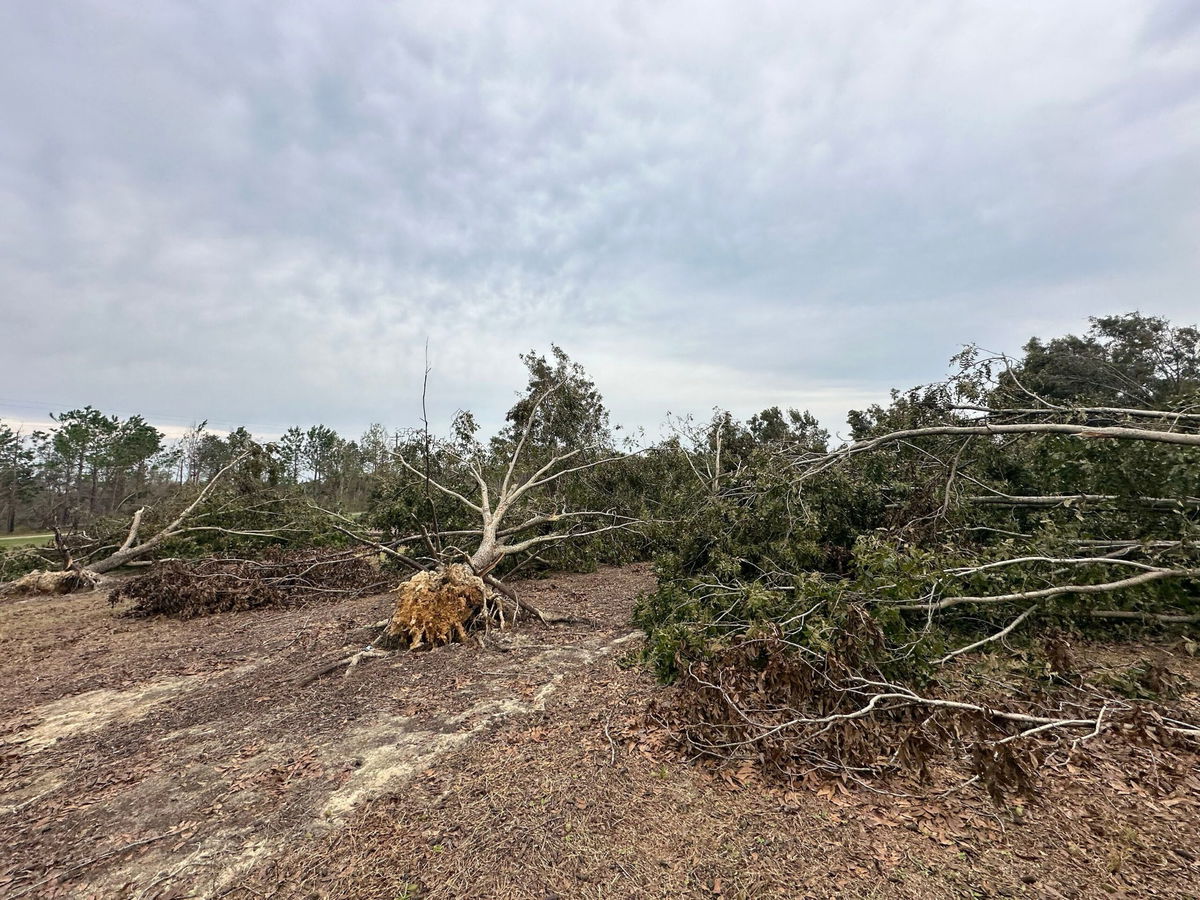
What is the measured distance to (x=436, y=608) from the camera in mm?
5105

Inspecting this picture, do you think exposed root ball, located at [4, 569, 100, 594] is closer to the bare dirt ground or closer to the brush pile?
the brush pile

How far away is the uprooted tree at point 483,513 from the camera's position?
5.21m

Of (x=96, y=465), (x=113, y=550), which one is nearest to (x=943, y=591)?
(x=113, y=550)

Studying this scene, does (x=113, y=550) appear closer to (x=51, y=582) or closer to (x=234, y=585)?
(x=51, y=582)

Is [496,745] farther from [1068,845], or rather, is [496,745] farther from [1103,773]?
[1103,773]

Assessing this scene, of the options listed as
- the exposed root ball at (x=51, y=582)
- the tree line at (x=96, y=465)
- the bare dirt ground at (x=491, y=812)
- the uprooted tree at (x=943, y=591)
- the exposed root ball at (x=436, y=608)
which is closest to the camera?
the bare dirt ground at (x=491, y=812)

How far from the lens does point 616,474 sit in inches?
448

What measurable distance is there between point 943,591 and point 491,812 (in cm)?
370

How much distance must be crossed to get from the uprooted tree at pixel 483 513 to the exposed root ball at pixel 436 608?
0.01 metres

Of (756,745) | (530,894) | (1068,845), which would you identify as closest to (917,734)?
(1068,845)

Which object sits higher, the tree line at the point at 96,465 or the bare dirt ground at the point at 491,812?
the tree line at the point at 96,465

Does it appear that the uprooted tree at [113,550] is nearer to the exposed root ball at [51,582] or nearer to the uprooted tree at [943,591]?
the exposed root ball at [51,582]

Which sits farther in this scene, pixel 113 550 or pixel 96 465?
pixel 96 465

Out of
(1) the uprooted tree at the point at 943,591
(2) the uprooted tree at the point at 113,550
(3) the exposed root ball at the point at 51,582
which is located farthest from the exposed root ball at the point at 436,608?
(3) the exposed root ball at the point at 51,582
